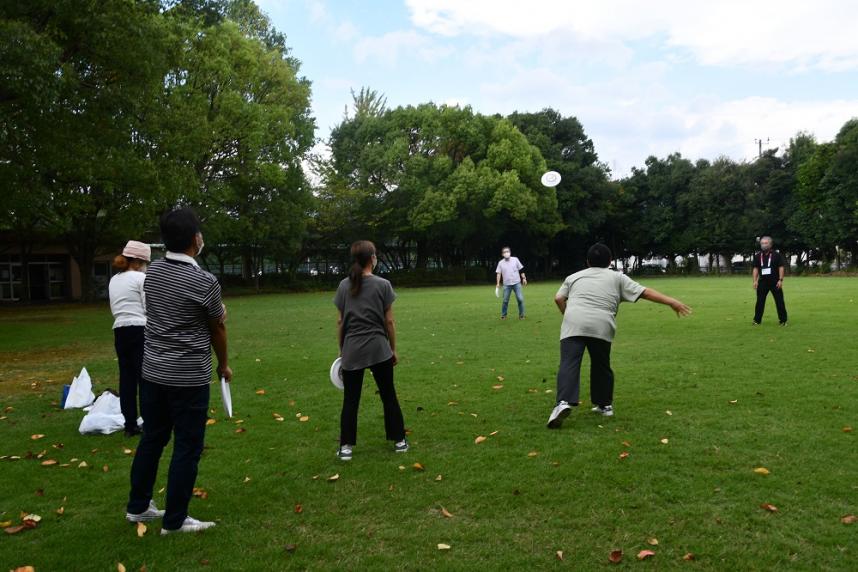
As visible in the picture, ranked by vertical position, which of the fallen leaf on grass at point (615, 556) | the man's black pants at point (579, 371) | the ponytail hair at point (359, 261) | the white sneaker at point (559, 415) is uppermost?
the ponytail hair at point (359, 261)

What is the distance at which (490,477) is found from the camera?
500cm

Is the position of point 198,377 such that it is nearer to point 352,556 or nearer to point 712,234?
point 352,556

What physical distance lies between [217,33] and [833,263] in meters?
53.2

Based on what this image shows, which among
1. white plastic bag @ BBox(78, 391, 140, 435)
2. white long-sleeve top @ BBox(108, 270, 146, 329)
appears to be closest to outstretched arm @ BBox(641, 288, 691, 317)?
white long-sleeve top @ BBox(108, 270, 146, 329)

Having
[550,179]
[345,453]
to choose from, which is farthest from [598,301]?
[550,179]

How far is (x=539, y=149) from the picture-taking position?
175 ft

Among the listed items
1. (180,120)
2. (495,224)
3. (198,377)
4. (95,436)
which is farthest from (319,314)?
(495,224)

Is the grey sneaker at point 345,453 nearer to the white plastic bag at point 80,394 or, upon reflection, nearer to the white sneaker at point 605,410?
the white sneaker at point 605,410

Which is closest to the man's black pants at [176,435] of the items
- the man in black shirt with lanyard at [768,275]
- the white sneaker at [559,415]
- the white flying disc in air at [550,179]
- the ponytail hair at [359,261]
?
the ponytail hair at [359,261]

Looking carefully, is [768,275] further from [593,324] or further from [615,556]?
[615,556]

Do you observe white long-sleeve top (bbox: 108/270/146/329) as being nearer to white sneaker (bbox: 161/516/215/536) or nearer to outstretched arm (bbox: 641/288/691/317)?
white sneaker (bbox: 161/516/215/536)

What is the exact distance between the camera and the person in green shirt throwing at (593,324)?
634 cm

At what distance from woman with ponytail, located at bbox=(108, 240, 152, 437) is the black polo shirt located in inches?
496

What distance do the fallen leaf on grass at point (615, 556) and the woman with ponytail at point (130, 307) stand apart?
4.53m
